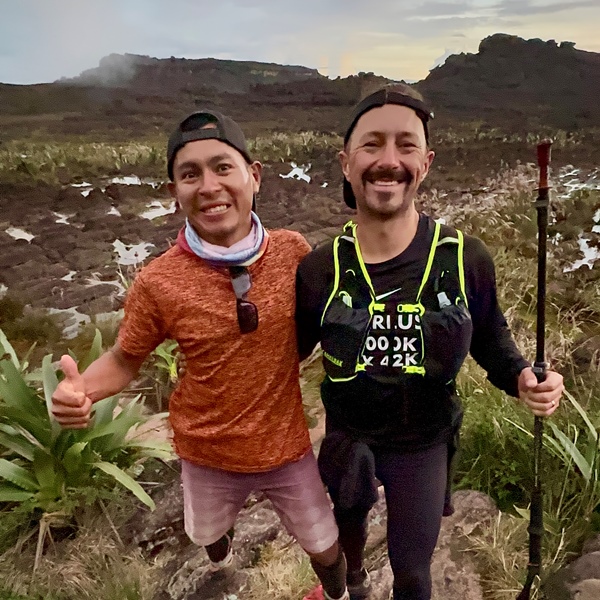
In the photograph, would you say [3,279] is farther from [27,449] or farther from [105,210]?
[27,449]

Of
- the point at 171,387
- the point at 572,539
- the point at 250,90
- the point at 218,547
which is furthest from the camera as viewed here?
the point at 250,90

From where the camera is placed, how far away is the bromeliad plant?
66.7 inches

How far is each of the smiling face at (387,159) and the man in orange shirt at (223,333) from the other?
0.22m

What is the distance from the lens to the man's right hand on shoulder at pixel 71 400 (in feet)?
3.43

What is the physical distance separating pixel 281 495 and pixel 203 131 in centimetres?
80

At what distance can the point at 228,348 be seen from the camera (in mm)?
1092

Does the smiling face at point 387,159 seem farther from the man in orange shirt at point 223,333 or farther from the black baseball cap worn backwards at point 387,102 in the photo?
the man in orange shirt at point 223,333

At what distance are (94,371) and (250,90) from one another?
2527 mm

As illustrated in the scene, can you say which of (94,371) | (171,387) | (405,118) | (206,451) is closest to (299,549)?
(206,451)

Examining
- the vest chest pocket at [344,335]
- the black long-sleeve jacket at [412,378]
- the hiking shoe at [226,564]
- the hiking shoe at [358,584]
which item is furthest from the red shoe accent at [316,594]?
the vest chest pocket at [344,335]

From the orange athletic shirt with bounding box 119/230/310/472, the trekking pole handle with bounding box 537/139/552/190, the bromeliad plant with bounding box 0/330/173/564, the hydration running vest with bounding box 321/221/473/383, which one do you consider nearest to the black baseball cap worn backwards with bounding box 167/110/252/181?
the orange athletic shirt with bounding box 119/230/310/472

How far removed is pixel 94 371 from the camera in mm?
1146

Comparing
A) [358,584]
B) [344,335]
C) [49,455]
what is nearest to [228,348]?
[344,335]

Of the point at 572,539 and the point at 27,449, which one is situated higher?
the point at 27,449
